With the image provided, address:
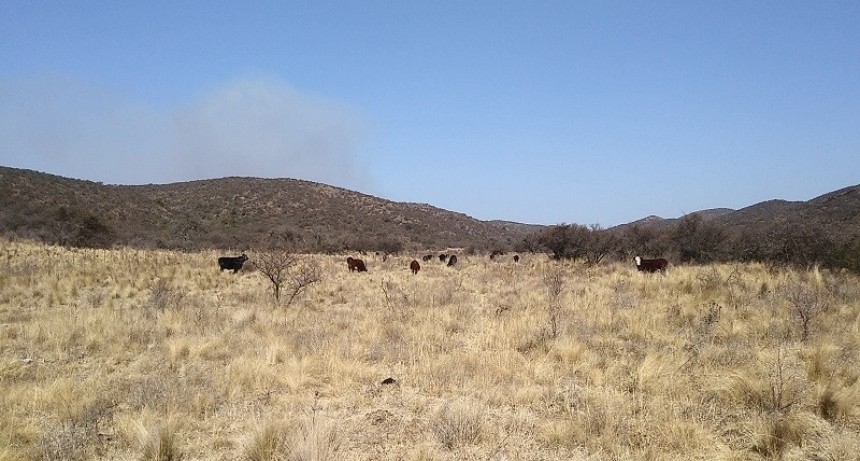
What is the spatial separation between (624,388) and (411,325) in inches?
161

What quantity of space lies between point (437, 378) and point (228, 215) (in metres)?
55.3

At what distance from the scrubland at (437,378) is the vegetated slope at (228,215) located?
25.7 metres

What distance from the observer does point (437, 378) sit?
5.56 m

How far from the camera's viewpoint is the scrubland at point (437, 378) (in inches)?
153

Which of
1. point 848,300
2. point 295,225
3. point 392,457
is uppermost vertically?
point 295,225

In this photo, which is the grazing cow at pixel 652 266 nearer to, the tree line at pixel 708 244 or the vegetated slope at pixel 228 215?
the tree line at pixel 708 244

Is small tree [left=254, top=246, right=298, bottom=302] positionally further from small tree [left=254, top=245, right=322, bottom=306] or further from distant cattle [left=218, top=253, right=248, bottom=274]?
distant cattle [left=218, top=253, right=248, bottom=274]

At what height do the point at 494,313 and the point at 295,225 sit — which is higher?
the point at 295,225

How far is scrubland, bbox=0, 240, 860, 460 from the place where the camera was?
3877mm

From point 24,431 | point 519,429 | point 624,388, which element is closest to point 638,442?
point 519,429

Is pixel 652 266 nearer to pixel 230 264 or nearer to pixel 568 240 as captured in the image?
pixel 568 240

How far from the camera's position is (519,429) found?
425cm

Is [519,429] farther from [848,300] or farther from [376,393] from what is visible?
[848,300]

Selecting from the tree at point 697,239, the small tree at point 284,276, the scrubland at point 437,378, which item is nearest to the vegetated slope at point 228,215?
the small tree at point 284,276
